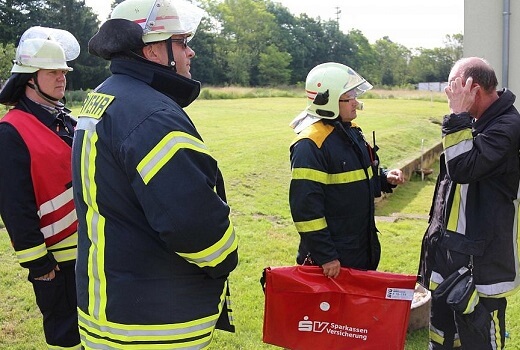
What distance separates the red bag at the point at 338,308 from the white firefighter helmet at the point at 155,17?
172 cm

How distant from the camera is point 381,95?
53750mm

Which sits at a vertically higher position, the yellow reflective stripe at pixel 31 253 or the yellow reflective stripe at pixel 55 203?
the yellow reflective stripe at pixel 55 203

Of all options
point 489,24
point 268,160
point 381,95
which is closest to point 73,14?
point 381,95

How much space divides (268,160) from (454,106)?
9.67 metres

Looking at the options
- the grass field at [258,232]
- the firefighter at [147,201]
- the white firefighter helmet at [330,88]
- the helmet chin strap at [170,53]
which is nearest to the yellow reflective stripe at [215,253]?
the firefighter at [147,201]

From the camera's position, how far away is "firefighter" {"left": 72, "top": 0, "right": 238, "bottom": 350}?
1915 mm

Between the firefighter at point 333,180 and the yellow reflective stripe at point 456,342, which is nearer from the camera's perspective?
the firefighter at point 333,180

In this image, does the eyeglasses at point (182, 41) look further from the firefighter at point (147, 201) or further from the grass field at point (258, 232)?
the grass field at point (258, 232)

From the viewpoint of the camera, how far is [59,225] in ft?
10.5

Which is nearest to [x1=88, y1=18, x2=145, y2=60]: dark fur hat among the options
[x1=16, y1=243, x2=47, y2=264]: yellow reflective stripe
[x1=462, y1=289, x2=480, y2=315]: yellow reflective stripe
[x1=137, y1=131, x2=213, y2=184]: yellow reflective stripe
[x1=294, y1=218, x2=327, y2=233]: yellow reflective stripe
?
[x1=137, y1=131, x2=213, y2=184]: yellow reflective stripe

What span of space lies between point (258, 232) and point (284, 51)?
86.2 metres

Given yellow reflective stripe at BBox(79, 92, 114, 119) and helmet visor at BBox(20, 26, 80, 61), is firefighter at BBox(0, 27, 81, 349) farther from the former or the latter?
yellow reflective stripe at BBox(79, 92, 114, 119)

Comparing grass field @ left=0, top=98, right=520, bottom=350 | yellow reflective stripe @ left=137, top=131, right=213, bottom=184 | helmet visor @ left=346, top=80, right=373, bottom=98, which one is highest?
helmet visor @ left=346, top=80, right=373, bottom=98

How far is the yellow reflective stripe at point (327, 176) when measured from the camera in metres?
3.37
